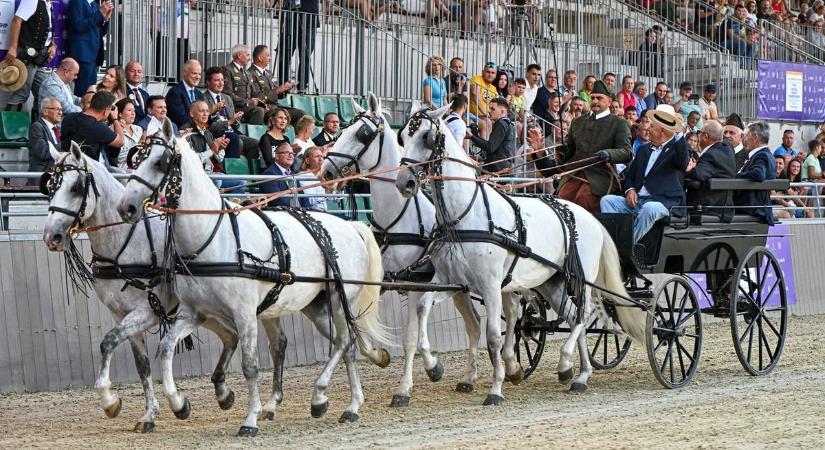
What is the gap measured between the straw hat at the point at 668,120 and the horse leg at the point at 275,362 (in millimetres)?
3945

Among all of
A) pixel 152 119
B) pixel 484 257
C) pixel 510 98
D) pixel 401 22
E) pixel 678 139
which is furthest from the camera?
pixel 401 22

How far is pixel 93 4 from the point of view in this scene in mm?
14562

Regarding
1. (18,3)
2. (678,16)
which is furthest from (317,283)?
(678,16)

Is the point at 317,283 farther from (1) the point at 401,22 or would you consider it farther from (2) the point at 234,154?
(1) the point at 401,22

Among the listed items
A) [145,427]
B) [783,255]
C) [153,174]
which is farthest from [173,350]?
[783,255]

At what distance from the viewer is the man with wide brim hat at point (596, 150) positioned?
11.8 metres

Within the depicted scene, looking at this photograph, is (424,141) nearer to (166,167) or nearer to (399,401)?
(399,401)

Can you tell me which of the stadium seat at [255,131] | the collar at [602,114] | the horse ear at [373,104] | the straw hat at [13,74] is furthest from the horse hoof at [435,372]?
the straw hat at [13,74]

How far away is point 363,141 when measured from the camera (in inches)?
399

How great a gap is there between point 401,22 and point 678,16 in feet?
25.2

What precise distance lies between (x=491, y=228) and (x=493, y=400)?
4.35 feet

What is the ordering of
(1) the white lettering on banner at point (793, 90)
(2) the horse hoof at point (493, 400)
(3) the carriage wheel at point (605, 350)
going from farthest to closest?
1. (1) the white lettering on banner at point (793, 90)
2. (3) the carriage wheel at point (605, 350)
3. (2) the horse hoof at point (493, 400)

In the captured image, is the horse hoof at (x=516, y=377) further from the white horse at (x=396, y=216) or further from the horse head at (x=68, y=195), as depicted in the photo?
the horse head at (x=68, y=195)

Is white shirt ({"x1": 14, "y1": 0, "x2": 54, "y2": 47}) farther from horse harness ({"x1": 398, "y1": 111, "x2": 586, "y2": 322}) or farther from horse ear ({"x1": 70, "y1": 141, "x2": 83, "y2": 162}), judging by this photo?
horse ear ({"x1": 70, "y1": 141, "x2": 83, "y2": 162})
